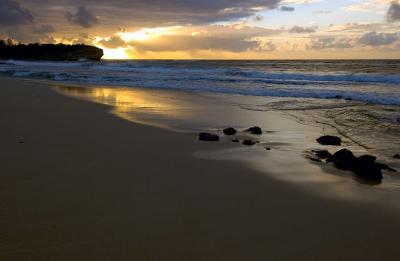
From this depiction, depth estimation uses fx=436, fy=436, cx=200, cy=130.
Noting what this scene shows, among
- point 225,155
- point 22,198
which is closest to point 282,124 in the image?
point 225,155

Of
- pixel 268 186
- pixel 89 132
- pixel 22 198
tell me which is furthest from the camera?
pixel 89 132

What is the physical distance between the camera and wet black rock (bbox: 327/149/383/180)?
192 inches

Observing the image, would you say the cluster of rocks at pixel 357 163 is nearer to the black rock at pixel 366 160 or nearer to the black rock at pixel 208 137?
the black rock at pixel 366 160

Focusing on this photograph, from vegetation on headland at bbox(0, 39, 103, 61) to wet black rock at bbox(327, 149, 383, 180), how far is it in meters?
94.6

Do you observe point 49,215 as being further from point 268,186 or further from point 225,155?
point 225,155

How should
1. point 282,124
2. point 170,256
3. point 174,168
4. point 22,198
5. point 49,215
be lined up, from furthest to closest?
point 282,124, point 174,168, point 22,198, point 49,215, point 170,256

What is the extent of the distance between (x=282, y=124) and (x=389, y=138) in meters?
2.05

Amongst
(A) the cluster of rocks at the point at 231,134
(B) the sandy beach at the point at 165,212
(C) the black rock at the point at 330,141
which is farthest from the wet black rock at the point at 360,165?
(A) the cluster of rocks at the point at 231,134

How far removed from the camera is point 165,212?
3562 mm

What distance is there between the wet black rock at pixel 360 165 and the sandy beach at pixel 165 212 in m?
0.48

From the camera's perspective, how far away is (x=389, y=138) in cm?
757

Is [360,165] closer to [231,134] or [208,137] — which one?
[208,137]

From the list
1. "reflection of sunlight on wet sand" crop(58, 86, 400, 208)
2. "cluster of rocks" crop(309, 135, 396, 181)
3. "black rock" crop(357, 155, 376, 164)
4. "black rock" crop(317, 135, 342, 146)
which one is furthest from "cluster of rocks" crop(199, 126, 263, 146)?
"black rock" crop(357, 155, 376, 164)

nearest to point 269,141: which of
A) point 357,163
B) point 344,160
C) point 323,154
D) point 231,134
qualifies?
point 231,134
